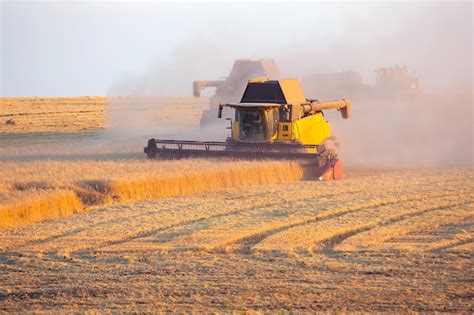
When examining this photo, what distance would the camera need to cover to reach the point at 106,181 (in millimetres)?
16625

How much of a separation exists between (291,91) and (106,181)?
24.6 ft

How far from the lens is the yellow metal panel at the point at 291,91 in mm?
22469

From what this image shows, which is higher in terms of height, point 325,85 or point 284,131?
point 325,85

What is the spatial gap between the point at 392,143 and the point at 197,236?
54.0 ft

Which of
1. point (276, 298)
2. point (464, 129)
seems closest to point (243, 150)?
point (464, 129)

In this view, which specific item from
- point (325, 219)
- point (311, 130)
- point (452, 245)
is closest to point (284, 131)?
point (311, 130)

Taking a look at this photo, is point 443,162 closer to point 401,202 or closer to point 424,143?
point 424,143

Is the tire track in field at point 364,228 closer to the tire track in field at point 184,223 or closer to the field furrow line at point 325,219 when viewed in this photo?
the field furrow line at point 325,219

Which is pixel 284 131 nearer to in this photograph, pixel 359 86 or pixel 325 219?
pixel 325 219

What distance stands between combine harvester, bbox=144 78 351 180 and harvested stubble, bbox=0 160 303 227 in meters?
0.89

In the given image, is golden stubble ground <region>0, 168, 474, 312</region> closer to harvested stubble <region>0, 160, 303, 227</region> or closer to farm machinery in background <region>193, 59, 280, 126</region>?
harvested stubble <region>0, 160, 303, 227</region>

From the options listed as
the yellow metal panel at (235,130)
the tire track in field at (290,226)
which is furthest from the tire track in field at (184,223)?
the yellow metal panel at (235,130)

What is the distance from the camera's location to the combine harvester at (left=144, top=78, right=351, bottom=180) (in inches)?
829

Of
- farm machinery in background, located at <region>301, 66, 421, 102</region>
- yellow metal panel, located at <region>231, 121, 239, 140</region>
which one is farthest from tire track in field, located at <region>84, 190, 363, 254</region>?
farm machinery in background, located at <region>301, 66, 421, 102</region>
